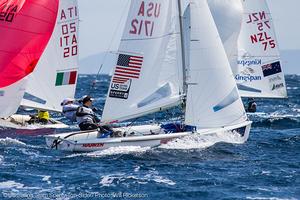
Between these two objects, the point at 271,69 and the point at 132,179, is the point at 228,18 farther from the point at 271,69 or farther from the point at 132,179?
the point at 132,179

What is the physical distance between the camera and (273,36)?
33.8m

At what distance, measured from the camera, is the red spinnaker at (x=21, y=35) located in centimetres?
2533

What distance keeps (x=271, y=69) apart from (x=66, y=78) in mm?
10683

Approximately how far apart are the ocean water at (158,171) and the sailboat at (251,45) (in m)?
11.3

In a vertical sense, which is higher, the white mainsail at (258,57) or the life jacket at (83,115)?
the white mainsail at (258,57)

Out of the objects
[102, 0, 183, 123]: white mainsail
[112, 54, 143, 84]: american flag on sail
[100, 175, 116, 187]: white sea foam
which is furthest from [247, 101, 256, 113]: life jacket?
[100, 175, 116, 187]: white sea foam

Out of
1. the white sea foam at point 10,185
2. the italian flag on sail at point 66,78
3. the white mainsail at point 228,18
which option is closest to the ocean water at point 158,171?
the white sea foam at point 10,185

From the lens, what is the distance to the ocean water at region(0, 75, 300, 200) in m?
14.7

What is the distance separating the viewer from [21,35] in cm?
2573

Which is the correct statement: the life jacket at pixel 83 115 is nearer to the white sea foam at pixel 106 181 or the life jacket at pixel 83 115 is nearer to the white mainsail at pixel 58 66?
the white sea foam at pixel 106 181

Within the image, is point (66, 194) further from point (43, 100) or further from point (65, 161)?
point (43, 100)

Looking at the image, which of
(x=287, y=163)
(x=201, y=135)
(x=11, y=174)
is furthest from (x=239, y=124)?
(x=11, y=174)

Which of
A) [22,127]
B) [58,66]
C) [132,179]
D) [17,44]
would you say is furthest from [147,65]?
[58,66]

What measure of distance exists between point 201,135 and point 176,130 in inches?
30.8
